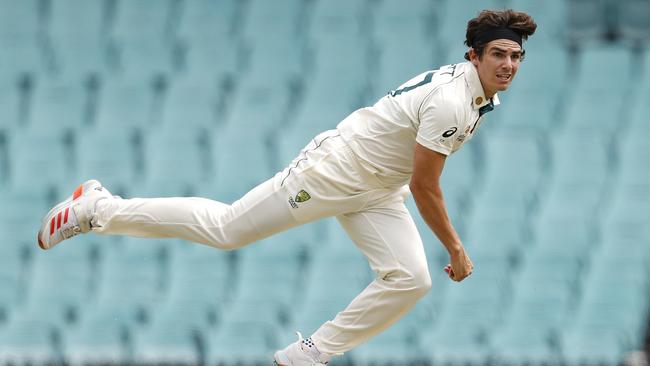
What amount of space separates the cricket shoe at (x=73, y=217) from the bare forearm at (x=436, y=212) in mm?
1715

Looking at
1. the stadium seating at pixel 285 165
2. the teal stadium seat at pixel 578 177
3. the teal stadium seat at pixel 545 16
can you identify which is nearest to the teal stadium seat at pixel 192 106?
the stadium seating at pixel 285 165

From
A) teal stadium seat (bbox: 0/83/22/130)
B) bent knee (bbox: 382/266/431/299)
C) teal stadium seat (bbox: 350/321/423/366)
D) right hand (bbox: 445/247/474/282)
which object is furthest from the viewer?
teal stadium seat (bbox: 0/83/22/130)

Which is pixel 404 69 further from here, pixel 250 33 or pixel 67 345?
pixel 67 345

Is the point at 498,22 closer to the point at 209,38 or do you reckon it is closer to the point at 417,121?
the point at 417,121

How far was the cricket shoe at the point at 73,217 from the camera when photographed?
716 cm

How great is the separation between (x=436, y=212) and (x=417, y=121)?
1.52ft

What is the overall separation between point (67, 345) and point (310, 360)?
3.94m

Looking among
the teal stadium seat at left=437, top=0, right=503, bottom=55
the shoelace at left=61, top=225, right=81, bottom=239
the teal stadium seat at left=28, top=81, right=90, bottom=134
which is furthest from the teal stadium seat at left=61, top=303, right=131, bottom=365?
the teal stadium seat at left=437, top=0, right=503, bottom=55

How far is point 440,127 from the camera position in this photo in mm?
6461

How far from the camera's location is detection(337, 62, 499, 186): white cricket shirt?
A: 649 centimetres

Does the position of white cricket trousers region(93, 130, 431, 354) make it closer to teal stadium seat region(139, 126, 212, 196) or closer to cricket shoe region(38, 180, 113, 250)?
cricket shoe region(38, 180, 113, 250)

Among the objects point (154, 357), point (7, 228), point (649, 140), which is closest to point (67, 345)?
point (154, 357)

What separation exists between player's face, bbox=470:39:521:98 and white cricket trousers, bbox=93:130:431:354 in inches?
30.1

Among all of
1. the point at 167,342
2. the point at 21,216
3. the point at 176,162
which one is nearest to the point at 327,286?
the point at 167,342
